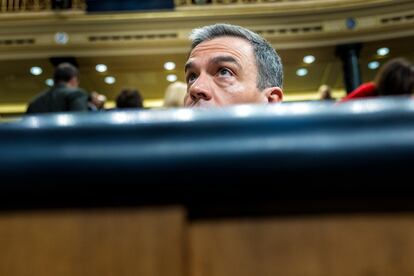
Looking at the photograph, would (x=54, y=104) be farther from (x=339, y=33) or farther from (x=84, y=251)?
(x=339, y=33)

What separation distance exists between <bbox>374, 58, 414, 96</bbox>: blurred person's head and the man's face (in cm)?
59

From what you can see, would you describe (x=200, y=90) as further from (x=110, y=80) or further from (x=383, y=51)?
(x=110, y=80)

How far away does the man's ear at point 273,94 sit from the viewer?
155 centimetres

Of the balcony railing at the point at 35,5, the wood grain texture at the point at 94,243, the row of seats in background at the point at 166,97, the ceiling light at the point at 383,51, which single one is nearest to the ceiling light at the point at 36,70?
the balcony railing at the point at 35,5

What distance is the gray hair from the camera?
1.59 m

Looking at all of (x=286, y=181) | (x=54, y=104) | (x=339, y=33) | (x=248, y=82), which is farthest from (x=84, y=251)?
(x=339, y=33)

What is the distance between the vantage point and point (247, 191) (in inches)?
11.4

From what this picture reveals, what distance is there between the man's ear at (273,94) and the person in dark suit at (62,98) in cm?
208

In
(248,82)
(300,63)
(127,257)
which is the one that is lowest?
(127,257)

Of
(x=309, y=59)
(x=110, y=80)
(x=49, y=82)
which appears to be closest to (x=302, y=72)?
(x=309, y=59)

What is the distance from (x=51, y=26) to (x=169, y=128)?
8.42 meters

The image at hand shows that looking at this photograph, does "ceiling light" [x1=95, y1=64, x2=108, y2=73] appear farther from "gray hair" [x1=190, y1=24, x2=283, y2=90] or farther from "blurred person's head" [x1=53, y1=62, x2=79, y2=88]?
"gray hair" [x1=190, y1=24, x2=283, y2=90]

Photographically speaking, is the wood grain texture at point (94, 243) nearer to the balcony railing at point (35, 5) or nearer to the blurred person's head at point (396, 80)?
the blurred person's head at point (396, 80)

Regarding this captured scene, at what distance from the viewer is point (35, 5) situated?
8367mm
